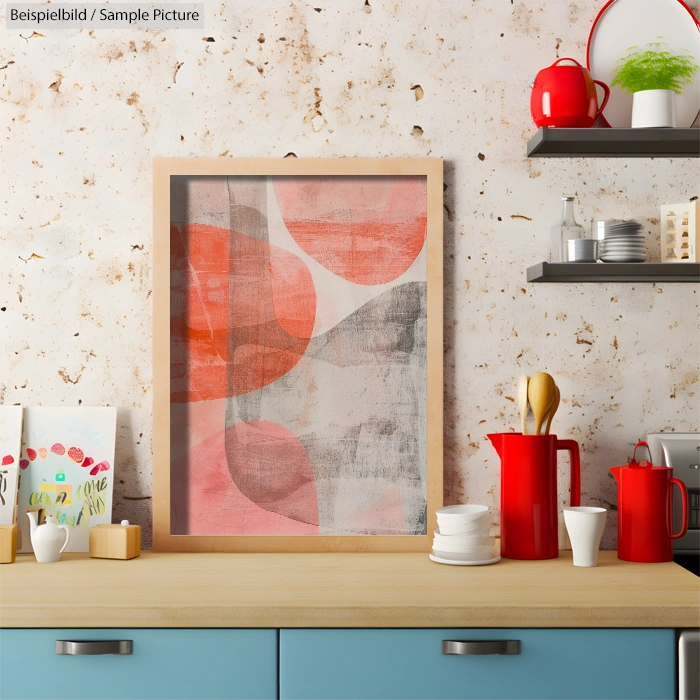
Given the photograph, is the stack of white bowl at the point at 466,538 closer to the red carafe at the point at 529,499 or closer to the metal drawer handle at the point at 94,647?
Result: the red carafe at the point at 529,499

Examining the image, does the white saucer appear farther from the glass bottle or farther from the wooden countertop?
the glass bottle

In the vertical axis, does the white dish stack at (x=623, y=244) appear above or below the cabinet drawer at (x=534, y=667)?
above

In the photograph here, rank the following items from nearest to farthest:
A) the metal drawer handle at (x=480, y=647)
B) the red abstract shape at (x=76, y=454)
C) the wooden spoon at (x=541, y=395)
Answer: the metal drawer handle at (x=480, y=647), the wooden spoon at (x=541, y=395), the red abstract shape at (x=76, y=454)

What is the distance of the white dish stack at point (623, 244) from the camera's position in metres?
1.67

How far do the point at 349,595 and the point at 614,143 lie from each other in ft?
4.01

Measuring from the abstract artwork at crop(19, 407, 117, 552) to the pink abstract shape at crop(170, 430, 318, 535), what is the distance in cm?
17

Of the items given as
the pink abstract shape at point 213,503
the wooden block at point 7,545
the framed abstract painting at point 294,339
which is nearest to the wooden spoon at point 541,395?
the framed abstract painting at point 294,339

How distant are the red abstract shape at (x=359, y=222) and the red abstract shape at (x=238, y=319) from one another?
3.3 inches

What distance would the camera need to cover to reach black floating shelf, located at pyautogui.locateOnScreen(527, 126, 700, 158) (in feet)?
5.36

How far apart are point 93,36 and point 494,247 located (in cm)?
119

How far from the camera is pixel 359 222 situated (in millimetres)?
1818

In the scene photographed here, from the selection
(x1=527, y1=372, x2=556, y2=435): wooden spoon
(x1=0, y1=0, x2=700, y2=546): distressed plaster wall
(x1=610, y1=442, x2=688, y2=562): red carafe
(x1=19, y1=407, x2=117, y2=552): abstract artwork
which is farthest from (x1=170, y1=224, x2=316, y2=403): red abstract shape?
(x1=610, y1=442, x2=688, y2=562): red carafe

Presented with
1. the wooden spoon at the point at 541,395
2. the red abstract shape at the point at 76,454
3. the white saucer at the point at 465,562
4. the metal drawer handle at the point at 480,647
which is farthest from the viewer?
the red abstract shape at the point at 76,454

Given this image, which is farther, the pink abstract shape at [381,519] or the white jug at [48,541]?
the pink abstract shape at [381,519]
